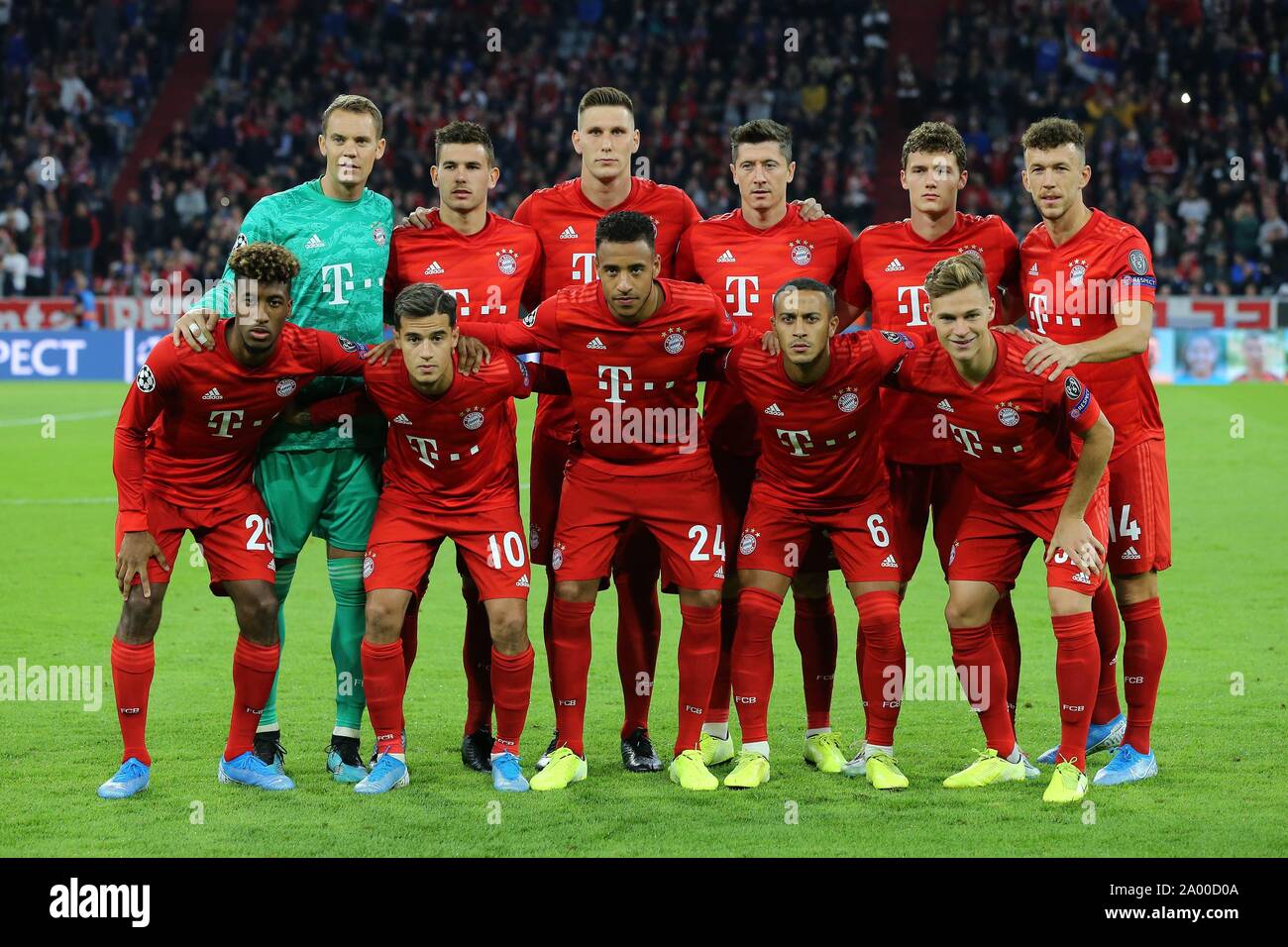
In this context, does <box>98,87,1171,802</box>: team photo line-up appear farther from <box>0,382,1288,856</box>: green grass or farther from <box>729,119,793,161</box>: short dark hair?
<box>0,382,1288,856</box>: green grass

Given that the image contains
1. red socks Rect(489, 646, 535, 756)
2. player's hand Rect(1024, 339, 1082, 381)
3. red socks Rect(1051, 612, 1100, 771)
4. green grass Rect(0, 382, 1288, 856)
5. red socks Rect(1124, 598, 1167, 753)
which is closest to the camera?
green grass Rect(0, 382, 1288, 856)

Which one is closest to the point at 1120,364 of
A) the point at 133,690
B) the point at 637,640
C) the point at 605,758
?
the point at 637,640

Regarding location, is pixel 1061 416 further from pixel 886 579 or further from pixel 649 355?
pixel 649 355

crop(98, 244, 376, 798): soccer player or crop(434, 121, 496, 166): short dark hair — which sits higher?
crop(434, 121, 496, 166): short dark hair


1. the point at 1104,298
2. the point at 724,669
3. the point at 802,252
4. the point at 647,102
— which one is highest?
the point at 647,102

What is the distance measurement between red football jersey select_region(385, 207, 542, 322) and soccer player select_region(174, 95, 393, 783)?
0.12 metres

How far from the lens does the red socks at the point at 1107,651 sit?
641 cm

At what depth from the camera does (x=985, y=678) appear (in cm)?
584

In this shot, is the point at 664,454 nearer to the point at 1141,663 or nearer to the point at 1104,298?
the point at 1104,298

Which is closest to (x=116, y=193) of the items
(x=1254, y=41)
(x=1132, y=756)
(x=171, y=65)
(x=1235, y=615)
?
(x=171, y=65)

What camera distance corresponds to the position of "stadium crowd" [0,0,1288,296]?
82.2ft

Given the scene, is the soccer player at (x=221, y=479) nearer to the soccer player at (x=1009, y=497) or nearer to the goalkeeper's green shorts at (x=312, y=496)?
the goalkeeper's green shorts at (x=312, y=496)

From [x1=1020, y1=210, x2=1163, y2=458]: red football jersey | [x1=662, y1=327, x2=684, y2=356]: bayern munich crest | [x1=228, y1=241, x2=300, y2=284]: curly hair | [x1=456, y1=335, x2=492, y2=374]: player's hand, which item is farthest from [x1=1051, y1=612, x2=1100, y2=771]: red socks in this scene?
[x1=228, y1=241, x2=300, y2=284]: curly hair

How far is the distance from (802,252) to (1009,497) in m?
1.34
